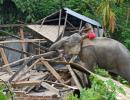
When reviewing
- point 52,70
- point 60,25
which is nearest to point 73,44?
point 52,70

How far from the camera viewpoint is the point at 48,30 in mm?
12789

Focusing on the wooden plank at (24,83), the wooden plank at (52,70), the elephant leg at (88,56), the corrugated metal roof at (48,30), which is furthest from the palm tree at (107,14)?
the wooden plank at (24,83)

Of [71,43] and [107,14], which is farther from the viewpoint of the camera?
[107,14]

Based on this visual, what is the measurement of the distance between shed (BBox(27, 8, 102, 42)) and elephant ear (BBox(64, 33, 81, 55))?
122 cm

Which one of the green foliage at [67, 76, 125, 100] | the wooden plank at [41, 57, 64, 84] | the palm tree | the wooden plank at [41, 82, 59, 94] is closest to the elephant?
the wooden plank at [41, 57, 64, 84]

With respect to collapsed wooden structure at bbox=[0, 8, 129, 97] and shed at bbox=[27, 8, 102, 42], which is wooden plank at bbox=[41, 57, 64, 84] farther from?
shed at bbox=[27, 8, 102, 42]

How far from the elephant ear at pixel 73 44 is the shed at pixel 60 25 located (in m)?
1.22

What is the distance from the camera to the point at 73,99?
7496 mm

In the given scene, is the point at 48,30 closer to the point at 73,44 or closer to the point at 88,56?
the point at 88,56

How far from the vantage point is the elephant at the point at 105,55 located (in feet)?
36.0

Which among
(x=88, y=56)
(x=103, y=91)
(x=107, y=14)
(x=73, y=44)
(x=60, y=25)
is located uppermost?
(x=103, y=91)

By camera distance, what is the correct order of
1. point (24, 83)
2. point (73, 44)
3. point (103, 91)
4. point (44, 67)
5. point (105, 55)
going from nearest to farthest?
point (103, 91) → point (24, 83) → point (73, 44) → point (44, 67) → point (105, 55)

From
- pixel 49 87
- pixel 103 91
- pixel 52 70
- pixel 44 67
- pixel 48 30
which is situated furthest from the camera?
pixel 48 30

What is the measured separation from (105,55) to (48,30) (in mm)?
2152
